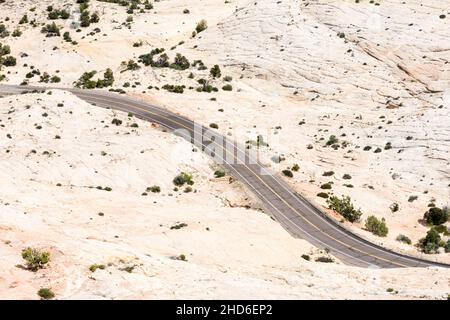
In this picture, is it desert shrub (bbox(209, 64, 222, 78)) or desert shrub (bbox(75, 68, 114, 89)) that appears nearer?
desert shrub (bbox(75, 68, 114, 89))

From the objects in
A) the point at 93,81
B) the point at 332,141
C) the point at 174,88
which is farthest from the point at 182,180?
the point at 93,81

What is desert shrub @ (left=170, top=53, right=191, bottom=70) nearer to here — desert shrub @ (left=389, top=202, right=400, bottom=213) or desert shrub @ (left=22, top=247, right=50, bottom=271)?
desert shrub @ (left=389, top=202, right=400, bottom=213)

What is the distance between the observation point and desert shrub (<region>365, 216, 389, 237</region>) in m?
71.1

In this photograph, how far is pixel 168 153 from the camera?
3339 inches

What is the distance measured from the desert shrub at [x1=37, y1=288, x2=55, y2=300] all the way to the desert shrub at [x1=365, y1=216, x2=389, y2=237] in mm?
43483

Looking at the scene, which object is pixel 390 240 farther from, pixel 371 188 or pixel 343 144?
pixel 343 144

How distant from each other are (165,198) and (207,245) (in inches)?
750

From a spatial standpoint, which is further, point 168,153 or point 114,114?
point 114,114

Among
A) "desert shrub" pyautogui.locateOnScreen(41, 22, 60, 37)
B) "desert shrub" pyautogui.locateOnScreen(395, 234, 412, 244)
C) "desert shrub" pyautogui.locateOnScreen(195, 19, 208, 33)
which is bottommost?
"desert shrub" pyautogui.locateOnScreen(395, 234, 412, 244)

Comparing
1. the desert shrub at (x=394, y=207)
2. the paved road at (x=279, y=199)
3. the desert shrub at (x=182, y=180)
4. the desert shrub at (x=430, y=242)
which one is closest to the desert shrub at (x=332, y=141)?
the paved road at (x=279, y=199)

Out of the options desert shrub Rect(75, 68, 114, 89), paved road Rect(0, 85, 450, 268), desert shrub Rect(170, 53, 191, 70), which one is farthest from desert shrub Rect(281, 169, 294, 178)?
desert shrub Rect(75, 68, 114, 89)

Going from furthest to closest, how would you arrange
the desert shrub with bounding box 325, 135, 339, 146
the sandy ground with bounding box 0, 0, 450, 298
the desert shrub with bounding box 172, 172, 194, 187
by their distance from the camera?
the desert shrub with bounding box 325, 135, 339, 146, the desert shrub with bounding box 172, 172, 194, 187, the sandy ground with bounding box 0, 0, 450, 298

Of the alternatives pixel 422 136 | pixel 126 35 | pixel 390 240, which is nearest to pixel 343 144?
pixel 422 136

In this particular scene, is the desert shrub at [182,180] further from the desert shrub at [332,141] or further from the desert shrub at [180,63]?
the desert shrub at [180,63]
